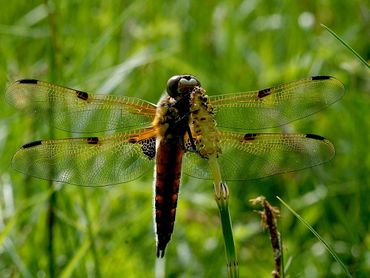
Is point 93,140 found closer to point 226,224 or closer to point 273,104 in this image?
point 273,104

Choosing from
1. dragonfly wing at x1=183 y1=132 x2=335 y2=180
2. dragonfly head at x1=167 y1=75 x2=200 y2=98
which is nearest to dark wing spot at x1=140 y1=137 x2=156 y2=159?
dragonfly wing at x1=183 y1=132 x2=335 y2=180

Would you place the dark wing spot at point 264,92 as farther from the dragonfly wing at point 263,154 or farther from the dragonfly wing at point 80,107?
the dragonfly wing at point 80,107

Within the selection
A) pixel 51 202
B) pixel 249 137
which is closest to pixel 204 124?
pixel 249 137

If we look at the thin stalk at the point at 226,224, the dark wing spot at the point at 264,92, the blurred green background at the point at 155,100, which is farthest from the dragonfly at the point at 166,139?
the thin stalk at the point at 226,224

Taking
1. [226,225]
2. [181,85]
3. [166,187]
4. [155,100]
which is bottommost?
[226,225]

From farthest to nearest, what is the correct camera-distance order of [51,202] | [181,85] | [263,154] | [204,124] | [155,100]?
[155,100] → [51,202] → [263,154] → [181,85] → [204,124]

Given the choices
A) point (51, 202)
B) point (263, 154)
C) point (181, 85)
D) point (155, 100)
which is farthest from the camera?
point (155, 100)

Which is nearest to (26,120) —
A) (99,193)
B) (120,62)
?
(99,193)

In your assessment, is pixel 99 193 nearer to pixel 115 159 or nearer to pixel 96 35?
pixel 115 159
